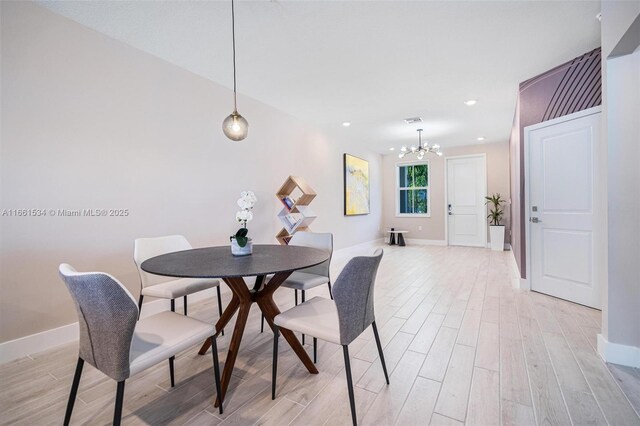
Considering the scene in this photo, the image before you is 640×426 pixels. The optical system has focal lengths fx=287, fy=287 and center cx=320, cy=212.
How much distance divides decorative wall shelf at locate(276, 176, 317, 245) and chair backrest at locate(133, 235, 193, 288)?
4.89 feet

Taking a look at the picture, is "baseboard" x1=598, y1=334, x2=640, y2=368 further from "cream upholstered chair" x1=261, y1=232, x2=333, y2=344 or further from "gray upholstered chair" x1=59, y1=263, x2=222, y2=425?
"gray upholstered chair" x1=59, y1=263, x2=222, y2=425

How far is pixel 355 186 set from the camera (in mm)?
6430

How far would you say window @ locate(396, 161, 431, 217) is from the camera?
300 inches

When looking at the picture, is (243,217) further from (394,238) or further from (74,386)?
(394,238)

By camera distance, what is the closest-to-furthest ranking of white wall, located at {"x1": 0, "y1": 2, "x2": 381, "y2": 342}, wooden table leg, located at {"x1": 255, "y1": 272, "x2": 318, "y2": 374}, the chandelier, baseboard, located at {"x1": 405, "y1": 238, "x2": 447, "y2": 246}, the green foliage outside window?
wooden table leg, located at {"x1": 255, "y1": 272, "x2": 318, "y2": 374}
white wall, located at {"x1": 0, "y1": 2, "x2": 381, "y2": 342}
the chandelier
baseboard, located at {"x1": 405, "y1": 238, "x2": 447, "y2": 246}
the green foliage outside window

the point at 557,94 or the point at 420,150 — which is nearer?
the point at 557,94

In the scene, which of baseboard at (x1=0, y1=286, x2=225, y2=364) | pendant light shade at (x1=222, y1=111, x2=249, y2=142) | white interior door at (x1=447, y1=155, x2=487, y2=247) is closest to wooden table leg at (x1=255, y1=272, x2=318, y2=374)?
pendant light shade at (x1=222, y1=111, x2=249, y2=142)

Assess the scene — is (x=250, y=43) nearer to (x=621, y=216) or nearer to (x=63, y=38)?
(x=63, y=38)

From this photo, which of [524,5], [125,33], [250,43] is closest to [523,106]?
[524,5]

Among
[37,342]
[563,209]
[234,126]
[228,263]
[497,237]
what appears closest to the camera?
[228,263]

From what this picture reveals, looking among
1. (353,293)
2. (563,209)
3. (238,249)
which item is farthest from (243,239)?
(563,209)

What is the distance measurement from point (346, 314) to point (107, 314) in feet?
3.29

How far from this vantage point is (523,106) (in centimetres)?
353

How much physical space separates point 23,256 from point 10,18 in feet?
5.50
